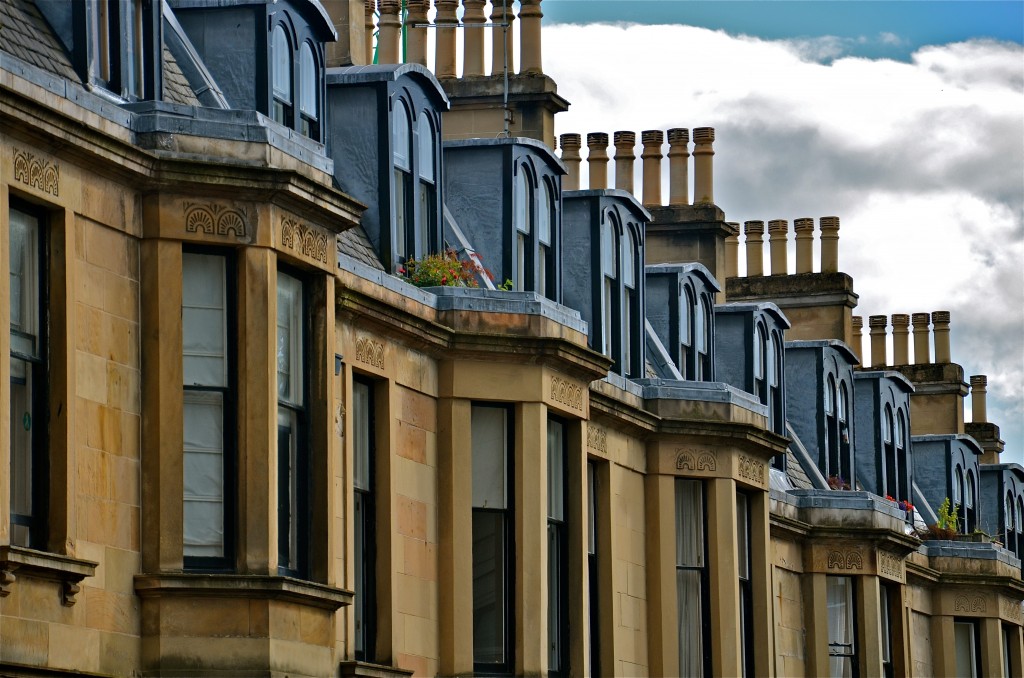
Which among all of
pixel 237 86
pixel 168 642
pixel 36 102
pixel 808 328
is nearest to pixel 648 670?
pixel 237 86

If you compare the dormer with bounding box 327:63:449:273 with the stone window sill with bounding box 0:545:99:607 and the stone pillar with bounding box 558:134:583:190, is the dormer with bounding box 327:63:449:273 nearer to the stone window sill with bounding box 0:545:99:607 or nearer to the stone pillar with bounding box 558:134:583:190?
the stone window sill with bounding box 0:545:99:607

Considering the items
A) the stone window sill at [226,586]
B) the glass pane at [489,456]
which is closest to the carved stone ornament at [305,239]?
the stone window sill at [226,586]

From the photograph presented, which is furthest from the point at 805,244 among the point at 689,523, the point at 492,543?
the point at 492,543

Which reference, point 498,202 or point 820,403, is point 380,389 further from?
point 820,403

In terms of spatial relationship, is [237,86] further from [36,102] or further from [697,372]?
[697,372]

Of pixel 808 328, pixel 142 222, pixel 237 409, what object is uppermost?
pixel 808 328

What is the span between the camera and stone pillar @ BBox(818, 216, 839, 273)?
53.5m

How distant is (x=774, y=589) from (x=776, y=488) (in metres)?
1.60

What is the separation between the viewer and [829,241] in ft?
176

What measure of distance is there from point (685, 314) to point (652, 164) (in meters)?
8.83

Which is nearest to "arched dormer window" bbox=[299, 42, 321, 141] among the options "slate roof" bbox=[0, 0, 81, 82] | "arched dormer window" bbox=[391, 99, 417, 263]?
"arched dormer window" bbox=[391, 99, 417, 263]

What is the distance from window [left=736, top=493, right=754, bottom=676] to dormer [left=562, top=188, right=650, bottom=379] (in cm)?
250

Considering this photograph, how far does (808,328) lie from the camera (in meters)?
52.9

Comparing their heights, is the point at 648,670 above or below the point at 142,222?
below
